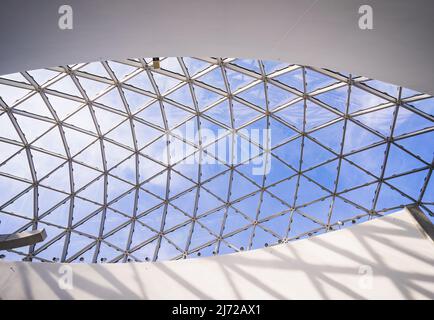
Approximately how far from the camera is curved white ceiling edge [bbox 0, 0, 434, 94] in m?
5.60

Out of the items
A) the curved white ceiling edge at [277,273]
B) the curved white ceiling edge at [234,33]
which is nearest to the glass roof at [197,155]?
the curved white ceiling edge at [277,273]

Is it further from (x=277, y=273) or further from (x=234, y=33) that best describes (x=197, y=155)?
(x=234, y=33)

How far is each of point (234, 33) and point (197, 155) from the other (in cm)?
1753

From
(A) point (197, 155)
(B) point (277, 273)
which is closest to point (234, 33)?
(B) point (277, 273)

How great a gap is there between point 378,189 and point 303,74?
33.8ft

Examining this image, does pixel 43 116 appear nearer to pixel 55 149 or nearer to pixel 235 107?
pixel 55 149

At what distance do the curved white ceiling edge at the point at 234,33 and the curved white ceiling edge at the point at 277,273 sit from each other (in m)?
4.22

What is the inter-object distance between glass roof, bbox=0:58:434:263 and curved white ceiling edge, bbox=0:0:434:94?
10908 mm

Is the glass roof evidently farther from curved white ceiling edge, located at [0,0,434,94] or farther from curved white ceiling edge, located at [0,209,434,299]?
curved white ceiling edge, located at [0,0,434,94]

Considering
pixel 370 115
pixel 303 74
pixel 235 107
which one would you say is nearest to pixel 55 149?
pixel 235 107

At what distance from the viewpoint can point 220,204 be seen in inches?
1025

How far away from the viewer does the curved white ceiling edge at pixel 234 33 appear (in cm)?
560

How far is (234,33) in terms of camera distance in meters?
6.44
